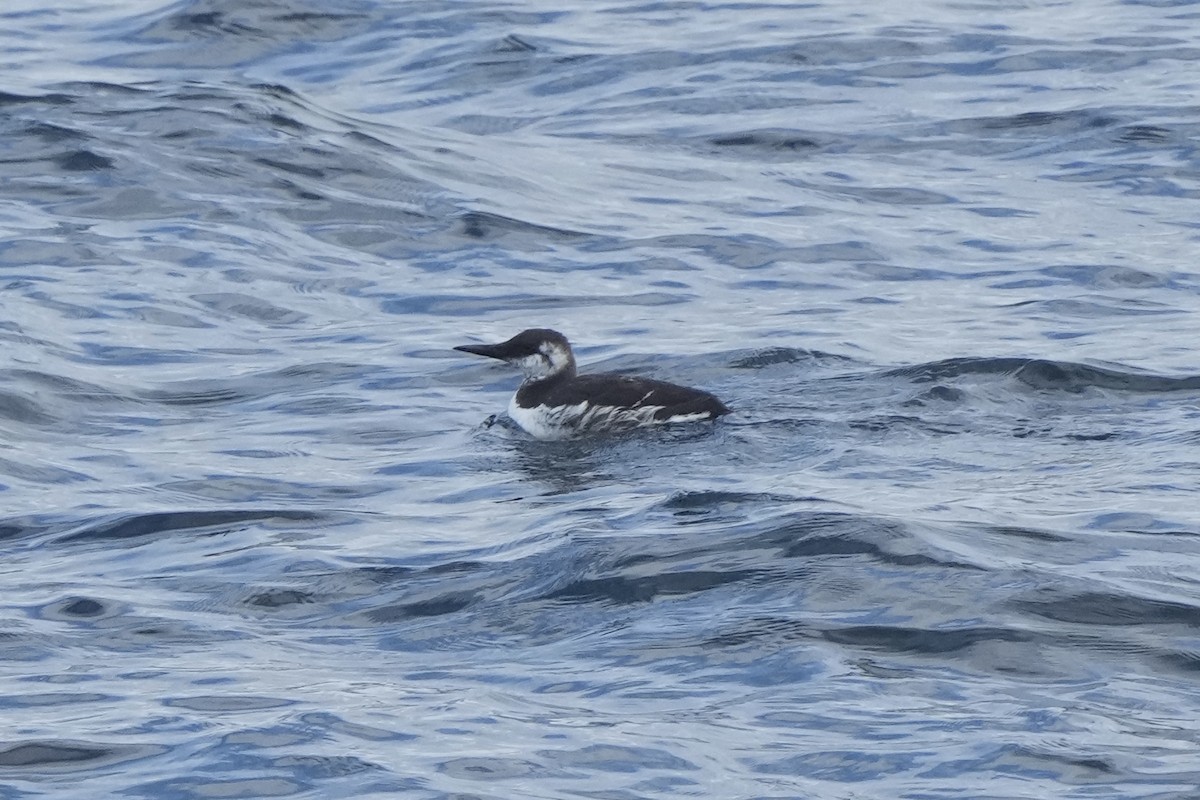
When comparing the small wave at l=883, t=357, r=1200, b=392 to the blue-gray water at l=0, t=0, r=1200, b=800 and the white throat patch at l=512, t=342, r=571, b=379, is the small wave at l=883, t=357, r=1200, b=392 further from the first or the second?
the white throat patch at l=512, t=342, r=571, b=379

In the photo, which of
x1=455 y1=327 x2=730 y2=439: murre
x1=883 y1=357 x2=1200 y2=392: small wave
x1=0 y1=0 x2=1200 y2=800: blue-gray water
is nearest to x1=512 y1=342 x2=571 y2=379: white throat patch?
x1=455 y1=327 x2=730 y2=439: murre

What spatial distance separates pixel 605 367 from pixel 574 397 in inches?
Answer: 58.4

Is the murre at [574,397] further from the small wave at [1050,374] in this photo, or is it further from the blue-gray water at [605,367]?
the small wave at [1050,374]

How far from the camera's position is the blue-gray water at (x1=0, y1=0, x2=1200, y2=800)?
276 inches

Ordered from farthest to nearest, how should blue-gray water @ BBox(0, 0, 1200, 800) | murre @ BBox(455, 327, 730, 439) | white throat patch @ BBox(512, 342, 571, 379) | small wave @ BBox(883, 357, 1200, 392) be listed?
white throat patch @ BBox(512, 342, 571, 379) < small wave @ BBox(883, 357, 1200, 392) < murre @ BBox(455, 327, 730, 439) < blue-gray water @ BBox(0, 0, 1200, 800)

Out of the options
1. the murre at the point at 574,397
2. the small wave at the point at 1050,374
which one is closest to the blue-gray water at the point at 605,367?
the small wave at the point at 1050,374

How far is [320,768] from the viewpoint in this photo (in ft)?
22.0

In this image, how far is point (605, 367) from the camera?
13.1m

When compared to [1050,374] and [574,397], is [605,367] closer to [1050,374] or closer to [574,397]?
[574,397]

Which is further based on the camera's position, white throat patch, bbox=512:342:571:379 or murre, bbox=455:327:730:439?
white throat patch, bbox=512:342:571:379

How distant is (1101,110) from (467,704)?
12974mm

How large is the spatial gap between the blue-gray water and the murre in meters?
0.14

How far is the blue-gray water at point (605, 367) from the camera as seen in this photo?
7012mm

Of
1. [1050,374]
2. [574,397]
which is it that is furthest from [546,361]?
[1050,374]
